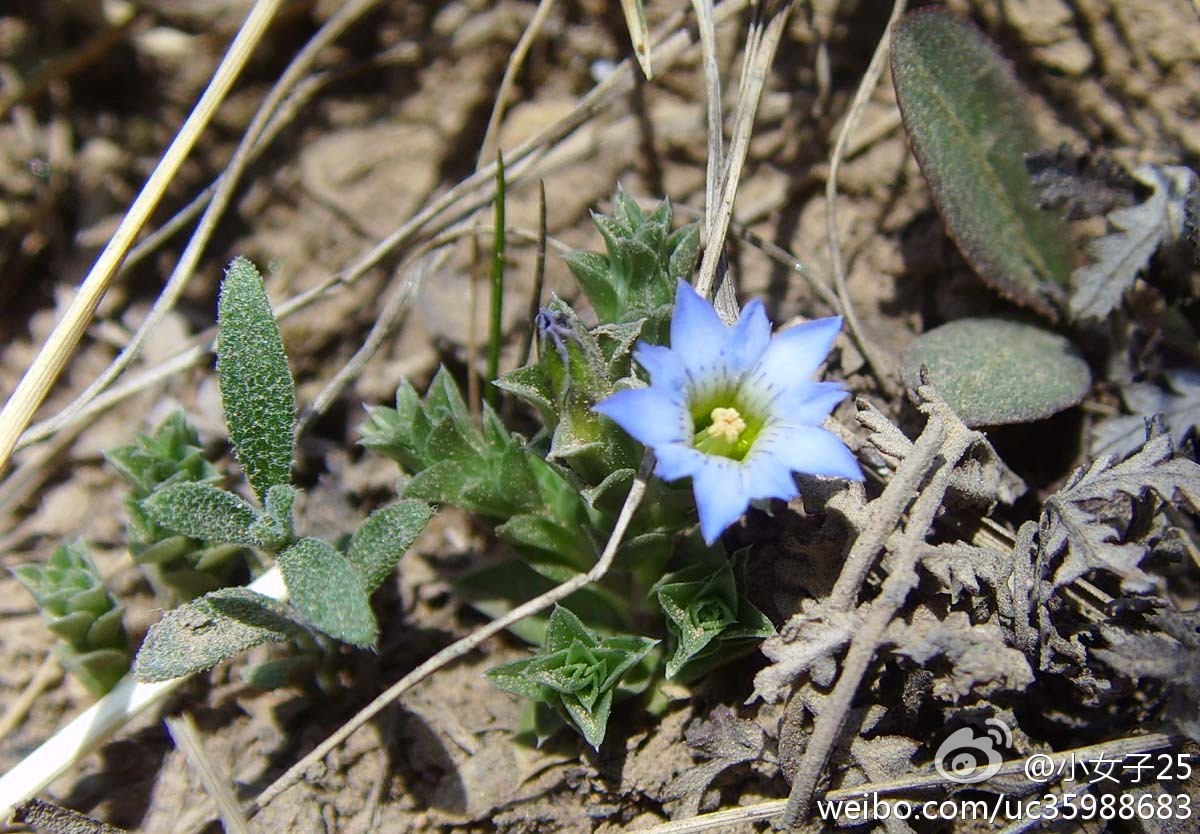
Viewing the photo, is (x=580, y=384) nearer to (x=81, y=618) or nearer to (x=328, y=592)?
(x=328, y=592)

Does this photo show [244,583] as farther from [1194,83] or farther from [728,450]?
[1194,83]

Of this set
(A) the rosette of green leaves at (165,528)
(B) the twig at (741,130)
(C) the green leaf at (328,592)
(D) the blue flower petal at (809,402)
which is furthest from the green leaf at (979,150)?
(A) the rosette of green leaves at (165,528)

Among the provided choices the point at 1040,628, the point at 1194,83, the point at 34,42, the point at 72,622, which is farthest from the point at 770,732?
the point at 34,42

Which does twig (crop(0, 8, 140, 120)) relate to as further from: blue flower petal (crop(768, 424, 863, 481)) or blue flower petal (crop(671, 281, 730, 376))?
blue flower petal (crop(768, 424, 863, 481))

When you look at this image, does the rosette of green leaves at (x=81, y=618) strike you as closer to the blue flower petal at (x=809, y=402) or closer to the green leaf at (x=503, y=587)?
the green leaf at (x=503, y=587)

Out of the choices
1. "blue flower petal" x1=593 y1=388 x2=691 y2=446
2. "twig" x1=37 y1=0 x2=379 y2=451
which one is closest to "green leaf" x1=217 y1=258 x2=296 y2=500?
"twig" x1=37 y1=0 x2=379 y2=451

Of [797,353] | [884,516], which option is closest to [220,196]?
[797,353]
